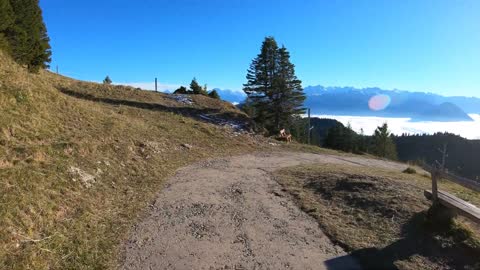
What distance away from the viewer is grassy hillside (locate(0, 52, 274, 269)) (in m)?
6.82

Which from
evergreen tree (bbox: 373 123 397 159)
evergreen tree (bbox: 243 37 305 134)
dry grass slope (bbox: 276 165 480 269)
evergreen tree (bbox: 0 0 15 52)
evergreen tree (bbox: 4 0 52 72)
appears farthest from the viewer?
evergreen tree (bbox: 373 123 397 159)

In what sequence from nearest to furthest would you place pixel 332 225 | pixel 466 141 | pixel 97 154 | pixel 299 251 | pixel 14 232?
pixel 14 232, pixel 299 251, pixel 332 225, pixel 97 154, pixel 466 141

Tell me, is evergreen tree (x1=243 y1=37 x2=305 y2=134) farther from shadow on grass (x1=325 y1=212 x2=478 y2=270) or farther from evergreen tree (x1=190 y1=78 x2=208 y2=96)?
shadow on grass (x1=325 y1=212 x2=478 y2=270)

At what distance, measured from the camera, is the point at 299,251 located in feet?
26.0

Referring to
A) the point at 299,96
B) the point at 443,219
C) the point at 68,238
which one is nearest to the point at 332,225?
the point at 443,219

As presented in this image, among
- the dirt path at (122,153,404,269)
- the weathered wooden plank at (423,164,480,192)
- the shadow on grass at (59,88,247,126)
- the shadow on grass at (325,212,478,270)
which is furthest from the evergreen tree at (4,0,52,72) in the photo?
the weathered wooden plank at (423,164,480,192)

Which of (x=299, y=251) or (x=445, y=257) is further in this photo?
(x=299, y=251)

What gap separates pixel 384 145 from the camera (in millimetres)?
77812

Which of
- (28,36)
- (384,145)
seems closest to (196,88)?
(28,36)

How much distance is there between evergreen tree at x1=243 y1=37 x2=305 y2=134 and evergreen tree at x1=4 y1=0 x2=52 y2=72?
2388 centimetres

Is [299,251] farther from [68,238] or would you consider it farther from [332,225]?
[68,238]

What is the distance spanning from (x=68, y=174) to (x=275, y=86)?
35.3 m

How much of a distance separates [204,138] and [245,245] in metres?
17.9

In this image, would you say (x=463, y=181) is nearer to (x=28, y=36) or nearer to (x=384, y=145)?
(x=28, y=36)
